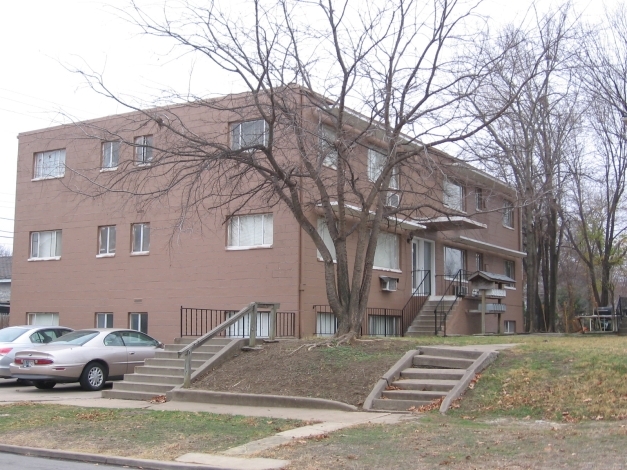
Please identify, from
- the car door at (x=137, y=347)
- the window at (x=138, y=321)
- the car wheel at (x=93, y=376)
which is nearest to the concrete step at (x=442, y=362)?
the car door at (x=137, y=347)

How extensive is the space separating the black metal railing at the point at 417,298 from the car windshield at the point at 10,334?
39.9 ft

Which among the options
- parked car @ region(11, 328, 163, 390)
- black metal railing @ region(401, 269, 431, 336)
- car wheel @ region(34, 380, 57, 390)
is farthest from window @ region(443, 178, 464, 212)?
car wheel @ region(34, 380, 57, 390)

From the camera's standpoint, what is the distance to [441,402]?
12.0 metres

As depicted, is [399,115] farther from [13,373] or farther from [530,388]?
[13,373]

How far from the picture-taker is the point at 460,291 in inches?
1045

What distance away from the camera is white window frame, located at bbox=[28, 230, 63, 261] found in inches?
1051

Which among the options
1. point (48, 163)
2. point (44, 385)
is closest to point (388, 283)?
point (44, 385)

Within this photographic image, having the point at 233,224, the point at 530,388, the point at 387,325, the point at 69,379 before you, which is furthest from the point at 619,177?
the point at 69,379

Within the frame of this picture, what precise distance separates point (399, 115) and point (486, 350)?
528 centimetres

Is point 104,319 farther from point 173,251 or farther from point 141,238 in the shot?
point 173,251

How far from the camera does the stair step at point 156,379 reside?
15602 millimetres

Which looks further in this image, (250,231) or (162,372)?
(250,231)

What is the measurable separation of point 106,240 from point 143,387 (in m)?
11.0

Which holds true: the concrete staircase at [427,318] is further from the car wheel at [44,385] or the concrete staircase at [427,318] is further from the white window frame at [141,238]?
the car wheel at [44,385]
